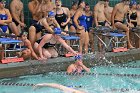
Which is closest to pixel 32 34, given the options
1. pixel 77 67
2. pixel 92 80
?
pixel 77 67

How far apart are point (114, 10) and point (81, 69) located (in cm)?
405

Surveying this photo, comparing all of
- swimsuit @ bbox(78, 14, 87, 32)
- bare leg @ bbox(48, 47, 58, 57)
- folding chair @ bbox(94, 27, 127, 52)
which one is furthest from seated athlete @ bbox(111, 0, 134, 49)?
bare leg @ bbox(48, 47, 58, 57)

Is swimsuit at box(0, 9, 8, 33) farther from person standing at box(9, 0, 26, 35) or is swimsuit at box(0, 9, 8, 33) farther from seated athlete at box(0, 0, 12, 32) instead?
person standing at box(9, 0, 26, 35)

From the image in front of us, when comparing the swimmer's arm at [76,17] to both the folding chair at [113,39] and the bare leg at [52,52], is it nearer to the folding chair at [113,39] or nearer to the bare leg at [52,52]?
the folding chair at [113,39]

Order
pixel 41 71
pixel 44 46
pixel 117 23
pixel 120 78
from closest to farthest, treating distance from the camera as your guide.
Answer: pixel 120 78 → pixel 41 71 → pixel 44 46 → pixel 117 23

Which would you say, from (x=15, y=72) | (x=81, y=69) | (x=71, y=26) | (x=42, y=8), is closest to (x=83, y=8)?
(x=71, y=26)

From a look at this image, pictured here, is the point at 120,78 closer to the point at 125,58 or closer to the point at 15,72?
the point at 15,72

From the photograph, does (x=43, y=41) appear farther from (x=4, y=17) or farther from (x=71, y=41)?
(x=71, y=41)

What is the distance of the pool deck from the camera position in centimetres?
881

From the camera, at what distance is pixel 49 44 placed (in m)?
10.0

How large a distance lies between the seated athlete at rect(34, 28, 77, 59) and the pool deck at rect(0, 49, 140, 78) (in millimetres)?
258

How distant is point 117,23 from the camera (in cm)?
1277

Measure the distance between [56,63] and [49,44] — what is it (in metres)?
0.56

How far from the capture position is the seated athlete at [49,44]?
383 inches
